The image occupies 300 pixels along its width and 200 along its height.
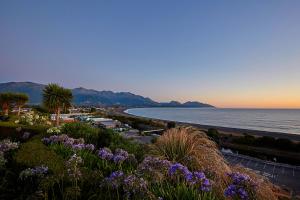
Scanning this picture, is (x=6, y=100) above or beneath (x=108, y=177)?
above

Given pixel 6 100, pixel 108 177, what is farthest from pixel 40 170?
pixel 6 100

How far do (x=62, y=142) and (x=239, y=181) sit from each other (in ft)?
14.2

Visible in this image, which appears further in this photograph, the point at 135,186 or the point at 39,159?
the point at 39,159

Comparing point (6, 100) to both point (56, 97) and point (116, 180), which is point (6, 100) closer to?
point (56, 97)

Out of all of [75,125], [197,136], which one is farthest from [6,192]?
[75,125]

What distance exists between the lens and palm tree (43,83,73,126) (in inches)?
863

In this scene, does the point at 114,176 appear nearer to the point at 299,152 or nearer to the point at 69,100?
the point at 69,100

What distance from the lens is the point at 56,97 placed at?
866 inches

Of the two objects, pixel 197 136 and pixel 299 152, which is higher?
pixel 197 136

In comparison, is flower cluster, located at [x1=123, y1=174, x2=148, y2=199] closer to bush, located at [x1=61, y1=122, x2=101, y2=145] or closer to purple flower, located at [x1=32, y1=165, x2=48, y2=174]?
purple flower, located at [x1=32, y1=165, x2=48, y2=174]

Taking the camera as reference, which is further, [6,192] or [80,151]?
[80,151]

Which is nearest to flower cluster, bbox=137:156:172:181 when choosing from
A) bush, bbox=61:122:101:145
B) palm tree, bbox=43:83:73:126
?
bush, bbox=61:122:101:145

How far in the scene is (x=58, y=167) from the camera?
366 cm

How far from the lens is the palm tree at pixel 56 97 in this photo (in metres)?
21.9
